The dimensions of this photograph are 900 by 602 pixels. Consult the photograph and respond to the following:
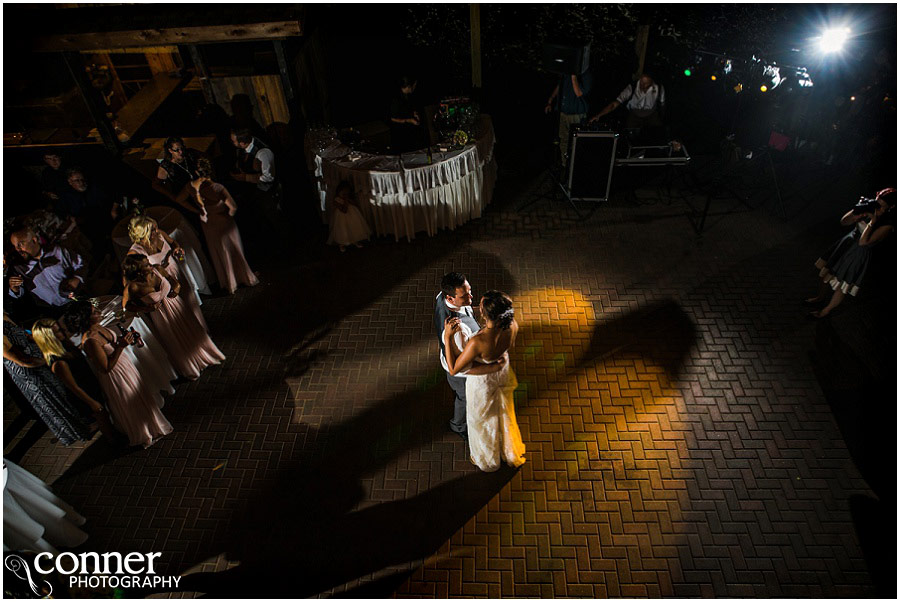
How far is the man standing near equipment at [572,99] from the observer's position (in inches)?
327

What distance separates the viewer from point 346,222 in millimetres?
7473

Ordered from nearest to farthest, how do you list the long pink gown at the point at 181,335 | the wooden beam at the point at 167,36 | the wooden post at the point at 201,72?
the long pink gown at the point at 181,335
the wooden beam at the point at 167,36
the wooden post at the point at 201,72

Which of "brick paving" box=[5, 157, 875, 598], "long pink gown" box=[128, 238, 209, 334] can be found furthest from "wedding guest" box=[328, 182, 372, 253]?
"long pink gown" box=[128, 238, 209, 334]

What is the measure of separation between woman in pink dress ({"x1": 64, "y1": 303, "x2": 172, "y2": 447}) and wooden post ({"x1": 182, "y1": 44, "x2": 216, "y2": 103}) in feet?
21.9

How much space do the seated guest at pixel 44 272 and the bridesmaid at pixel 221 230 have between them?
5.19 ft

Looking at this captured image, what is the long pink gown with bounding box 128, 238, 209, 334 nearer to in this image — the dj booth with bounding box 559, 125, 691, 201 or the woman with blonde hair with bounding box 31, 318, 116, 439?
the woman with blonde hair with bounding box 31, 318, 116, 439

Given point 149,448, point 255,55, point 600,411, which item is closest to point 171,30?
point 255,55

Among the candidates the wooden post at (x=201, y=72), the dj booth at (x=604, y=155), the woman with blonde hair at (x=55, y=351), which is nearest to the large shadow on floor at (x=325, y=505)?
the woman with blonde hair at (x=55, y=351)

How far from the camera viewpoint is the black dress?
15.0 ft

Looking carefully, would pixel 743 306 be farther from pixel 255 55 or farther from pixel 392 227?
pixel 255 55

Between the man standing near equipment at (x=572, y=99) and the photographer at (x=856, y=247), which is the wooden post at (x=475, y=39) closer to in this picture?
the man standing near equipment at (x=572, y=99)

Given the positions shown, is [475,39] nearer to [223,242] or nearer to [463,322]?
[223,242]

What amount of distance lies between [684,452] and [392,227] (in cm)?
504

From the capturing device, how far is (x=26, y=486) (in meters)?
4.14
